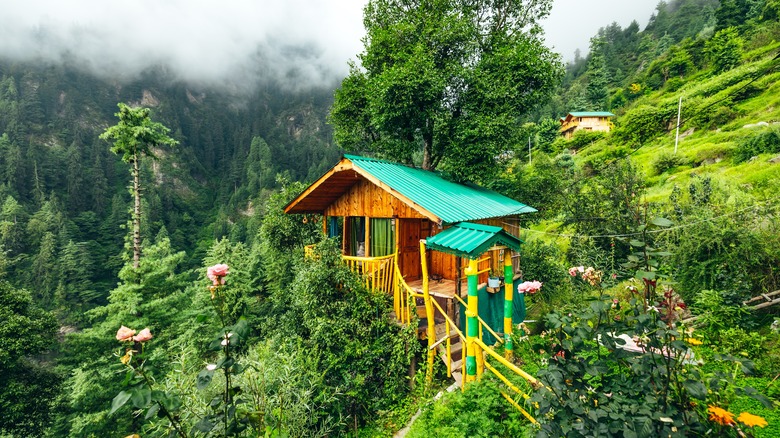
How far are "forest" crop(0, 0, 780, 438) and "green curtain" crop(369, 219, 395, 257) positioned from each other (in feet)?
6.76

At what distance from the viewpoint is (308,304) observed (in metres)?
7.10

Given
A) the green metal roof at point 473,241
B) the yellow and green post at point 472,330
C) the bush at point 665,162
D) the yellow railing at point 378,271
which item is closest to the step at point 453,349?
the yellow and green post at point 472,330

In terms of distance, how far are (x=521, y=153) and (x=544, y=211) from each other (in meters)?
34.2

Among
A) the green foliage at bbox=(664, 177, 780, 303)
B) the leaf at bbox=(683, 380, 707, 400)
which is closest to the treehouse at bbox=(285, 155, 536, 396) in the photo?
the leaf at bbox=(683, 380, 707, 400)

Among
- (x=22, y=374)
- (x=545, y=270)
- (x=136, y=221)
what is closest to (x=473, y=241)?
(x=545, y=270)

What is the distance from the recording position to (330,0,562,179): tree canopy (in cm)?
1282

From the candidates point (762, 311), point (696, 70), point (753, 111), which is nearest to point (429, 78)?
point (762, 311)

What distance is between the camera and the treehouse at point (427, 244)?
18.0 ft

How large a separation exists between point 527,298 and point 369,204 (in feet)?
21.3

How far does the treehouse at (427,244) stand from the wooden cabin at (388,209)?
3cm

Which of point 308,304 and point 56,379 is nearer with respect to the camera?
point 308,304

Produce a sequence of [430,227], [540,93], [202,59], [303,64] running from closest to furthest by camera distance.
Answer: [430,227] → [540,93] → [202,59] → [303,64]

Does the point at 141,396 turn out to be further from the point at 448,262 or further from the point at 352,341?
the point at 448,262

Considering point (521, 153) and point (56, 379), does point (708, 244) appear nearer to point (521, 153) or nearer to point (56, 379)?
point (56, 379)
